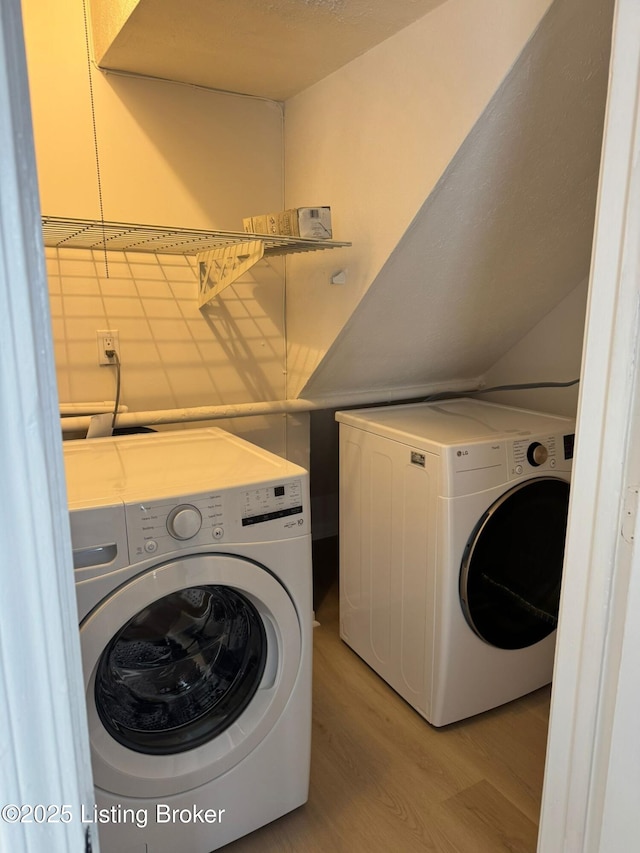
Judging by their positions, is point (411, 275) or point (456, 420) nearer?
point (411, 275)

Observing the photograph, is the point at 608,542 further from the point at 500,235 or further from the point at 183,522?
the point at 500,235

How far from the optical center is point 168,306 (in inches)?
85.5

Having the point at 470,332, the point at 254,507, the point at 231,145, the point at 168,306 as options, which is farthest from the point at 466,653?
the point at 231,145

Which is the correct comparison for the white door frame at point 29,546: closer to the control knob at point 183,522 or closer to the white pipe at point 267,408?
the control knob at point 183,522

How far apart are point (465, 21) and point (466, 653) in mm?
1684

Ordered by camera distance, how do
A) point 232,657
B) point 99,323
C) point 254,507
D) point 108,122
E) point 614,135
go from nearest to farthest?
point 614,135, point 254,507, point 232,657, point 108,122, point 99,323

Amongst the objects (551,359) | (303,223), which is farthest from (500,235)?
(551,359)

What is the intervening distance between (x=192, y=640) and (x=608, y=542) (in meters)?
1.00

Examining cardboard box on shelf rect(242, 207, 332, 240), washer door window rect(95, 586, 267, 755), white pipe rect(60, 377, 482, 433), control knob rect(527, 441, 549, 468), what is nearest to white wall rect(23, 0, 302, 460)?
white pipe rect(60, 377, 482, 433)

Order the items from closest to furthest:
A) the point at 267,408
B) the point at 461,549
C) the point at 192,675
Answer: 1. the point at 192,675
2. the point at 461,549
3. the point at 267,408

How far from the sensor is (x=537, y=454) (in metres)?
1.84

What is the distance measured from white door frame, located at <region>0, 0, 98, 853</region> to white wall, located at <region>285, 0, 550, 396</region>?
3.73 feet

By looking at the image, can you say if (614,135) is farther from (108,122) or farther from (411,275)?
(108,122)

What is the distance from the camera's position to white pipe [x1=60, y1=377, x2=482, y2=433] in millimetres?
2035
